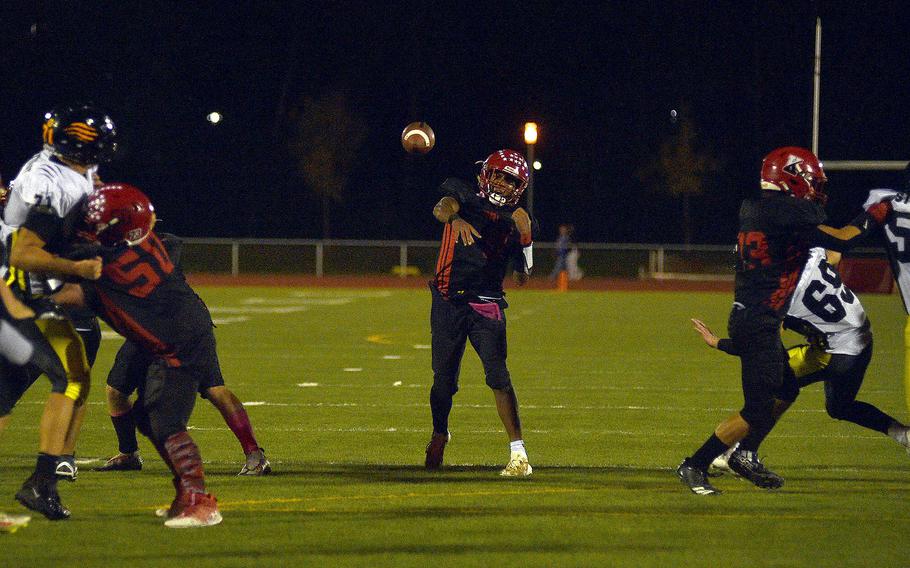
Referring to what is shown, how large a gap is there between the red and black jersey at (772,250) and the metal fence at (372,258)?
1143 inches

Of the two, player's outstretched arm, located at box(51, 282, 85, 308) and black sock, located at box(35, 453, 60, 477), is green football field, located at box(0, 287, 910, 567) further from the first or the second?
player's outstretched arm, located at box(51, 282, 85, 308)

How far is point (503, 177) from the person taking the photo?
766 cm

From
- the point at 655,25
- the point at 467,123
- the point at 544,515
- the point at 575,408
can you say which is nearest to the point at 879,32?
the point at 655,25

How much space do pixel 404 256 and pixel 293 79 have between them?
14226 millimetres

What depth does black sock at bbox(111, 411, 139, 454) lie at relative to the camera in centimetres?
752

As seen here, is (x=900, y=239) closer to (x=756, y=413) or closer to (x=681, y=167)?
(x=756, y=413)

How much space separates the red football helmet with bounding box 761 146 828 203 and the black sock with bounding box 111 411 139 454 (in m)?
3.86

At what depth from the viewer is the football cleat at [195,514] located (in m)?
5.88

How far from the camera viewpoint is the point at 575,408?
34.6 feet

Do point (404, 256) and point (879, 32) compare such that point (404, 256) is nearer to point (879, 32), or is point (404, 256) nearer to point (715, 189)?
point (715, 189)

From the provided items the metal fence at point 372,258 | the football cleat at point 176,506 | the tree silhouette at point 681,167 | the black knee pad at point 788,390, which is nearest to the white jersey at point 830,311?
the black knee pad at point 788,390

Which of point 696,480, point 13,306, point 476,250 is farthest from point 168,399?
point 696,480

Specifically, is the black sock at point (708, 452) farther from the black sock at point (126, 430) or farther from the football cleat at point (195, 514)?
the black sock at point (126, 430)

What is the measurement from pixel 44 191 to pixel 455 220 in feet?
8.12
